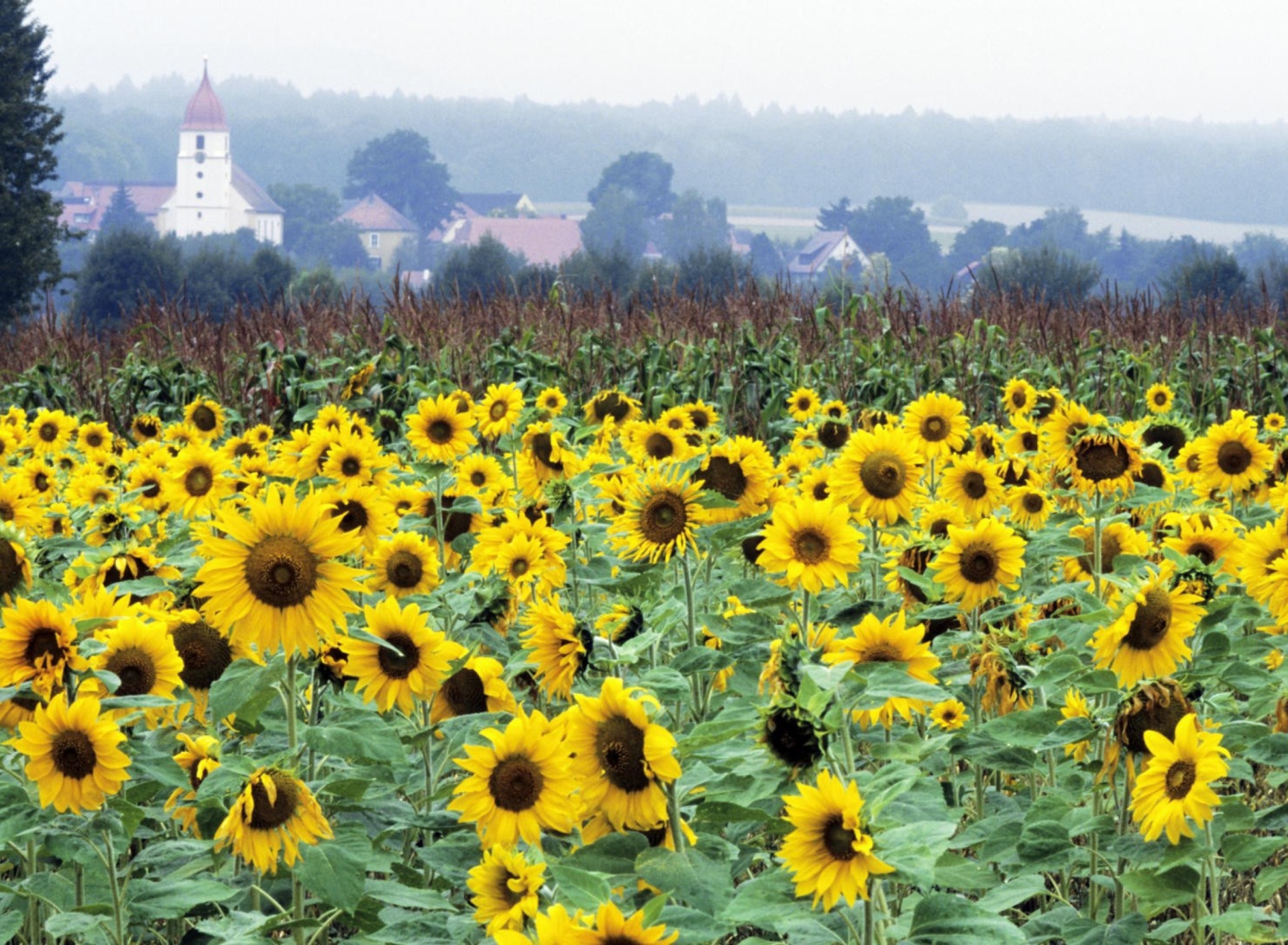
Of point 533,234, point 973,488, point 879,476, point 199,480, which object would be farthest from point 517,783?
point 533,234

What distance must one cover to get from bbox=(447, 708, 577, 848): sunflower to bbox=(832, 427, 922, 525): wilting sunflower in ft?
5.63

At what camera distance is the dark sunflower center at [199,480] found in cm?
502

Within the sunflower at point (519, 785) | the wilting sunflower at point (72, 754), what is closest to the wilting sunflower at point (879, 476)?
the sunflower at point (519, 785)

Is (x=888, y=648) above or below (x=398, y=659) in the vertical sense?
above

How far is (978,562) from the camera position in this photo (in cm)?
341

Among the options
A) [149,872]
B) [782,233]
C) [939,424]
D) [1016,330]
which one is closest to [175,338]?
[1016,330]

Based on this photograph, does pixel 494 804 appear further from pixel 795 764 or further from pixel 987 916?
pixel 987 916

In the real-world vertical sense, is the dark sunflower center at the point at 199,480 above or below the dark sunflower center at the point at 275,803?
below

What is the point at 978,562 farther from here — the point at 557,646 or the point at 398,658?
the point at 398,658

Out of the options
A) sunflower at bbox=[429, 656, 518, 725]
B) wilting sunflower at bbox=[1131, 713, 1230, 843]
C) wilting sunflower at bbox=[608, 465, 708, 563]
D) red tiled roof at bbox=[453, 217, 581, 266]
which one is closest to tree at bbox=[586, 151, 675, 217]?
red tiled roof at bbox=[453, 217, 581, 266]

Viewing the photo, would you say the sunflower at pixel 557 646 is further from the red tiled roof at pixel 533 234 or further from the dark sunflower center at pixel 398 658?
the red tiled roof at pixel 533 234

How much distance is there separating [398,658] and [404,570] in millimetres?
810

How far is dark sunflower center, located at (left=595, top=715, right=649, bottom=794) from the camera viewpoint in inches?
86.9

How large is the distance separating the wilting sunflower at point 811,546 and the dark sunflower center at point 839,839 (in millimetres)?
954
